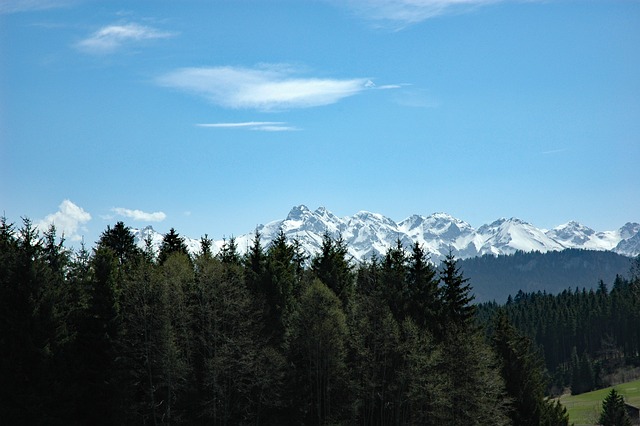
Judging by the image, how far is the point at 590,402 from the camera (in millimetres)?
141250

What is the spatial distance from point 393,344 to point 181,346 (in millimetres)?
16653

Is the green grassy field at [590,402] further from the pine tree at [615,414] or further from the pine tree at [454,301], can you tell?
the pine tree at [454,301]

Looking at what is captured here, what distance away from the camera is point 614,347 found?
19525 centimetres

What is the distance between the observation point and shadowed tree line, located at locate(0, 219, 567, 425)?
46.2 metres

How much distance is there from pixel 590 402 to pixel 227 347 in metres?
115

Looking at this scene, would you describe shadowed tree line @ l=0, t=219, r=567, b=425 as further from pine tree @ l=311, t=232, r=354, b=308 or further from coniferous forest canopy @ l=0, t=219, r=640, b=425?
pine tree @ l=311, t=232, r=354, b=308

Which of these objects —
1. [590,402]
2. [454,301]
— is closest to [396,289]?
[454,301]

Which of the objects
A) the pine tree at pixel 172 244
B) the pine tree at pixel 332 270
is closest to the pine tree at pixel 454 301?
the pine tree at pixel 332 270

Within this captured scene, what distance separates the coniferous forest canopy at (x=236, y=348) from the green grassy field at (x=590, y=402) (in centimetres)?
6839

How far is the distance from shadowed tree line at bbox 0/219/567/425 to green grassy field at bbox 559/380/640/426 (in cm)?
7051

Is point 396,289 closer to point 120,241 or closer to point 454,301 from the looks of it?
point 454,301

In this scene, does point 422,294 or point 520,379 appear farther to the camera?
point 520,379

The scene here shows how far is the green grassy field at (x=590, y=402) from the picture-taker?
4862 inches

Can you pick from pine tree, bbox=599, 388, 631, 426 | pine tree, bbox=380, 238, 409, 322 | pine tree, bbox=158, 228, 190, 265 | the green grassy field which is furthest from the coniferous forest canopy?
the green grassy field
